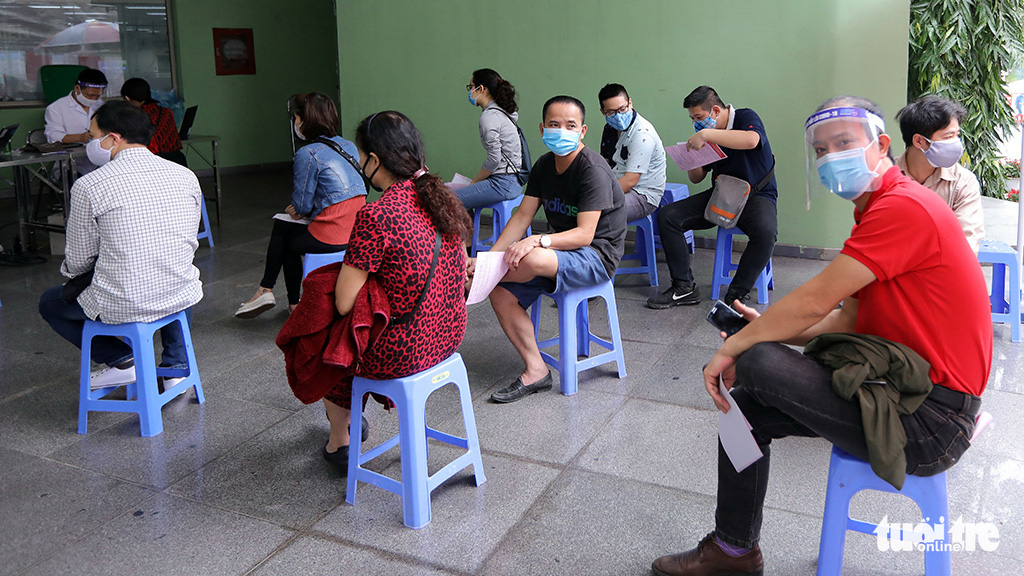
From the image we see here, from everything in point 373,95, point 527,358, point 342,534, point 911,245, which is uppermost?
point 373,95

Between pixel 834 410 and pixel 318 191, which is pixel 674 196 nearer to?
pixel 318 191

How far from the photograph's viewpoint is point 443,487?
2.63m

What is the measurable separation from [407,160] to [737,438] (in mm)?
1215

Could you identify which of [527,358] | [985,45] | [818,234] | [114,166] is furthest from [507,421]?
[985,45]

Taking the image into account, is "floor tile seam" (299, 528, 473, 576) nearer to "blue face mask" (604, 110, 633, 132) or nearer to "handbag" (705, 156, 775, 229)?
"handbag" (705, 156, 775, 229)

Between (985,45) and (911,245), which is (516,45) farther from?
(911,245)

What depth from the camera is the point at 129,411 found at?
304 centimetres

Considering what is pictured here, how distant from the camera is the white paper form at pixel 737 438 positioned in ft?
6.19

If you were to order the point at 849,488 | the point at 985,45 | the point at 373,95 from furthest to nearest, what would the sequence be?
the point at 373,95 < the point at 985,45 < the point at 849,488

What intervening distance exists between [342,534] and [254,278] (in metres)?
3.30

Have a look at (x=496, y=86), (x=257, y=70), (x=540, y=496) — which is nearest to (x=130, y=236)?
(x=540, y=496)

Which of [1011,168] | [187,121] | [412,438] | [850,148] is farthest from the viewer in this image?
[1011,168]

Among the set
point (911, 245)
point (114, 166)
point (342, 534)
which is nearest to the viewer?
point (911, 245)

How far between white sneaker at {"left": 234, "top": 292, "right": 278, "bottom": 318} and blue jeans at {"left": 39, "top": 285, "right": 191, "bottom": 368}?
0.93 metres
